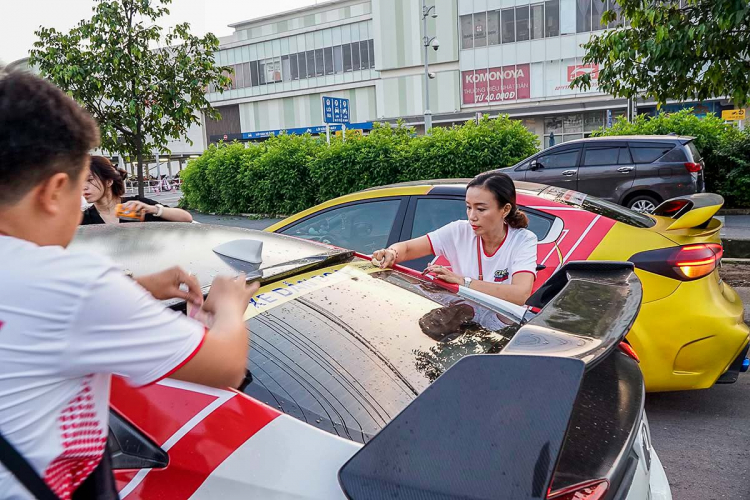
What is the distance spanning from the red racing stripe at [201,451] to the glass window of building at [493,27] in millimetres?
39757

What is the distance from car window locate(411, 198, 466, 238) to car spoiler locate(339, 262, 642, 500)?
2.93 metres

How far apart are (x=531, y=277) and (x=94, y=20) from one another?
33.2 ft

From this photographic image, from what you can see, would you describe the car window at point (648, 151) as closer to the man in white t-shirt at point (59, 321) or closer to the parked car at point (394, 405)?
the parked car at point (394, 405)

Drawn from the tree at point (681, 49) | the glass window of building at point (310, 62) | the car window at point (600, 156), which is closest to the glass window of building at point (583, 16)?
the glass window of building at point (310, 62)

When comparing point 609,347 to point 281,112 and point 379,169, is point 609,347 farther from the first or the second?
point 281,112

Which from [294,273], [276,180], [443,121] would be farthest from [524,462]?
[443,121]

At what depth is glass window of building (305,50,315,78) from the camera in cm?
4928

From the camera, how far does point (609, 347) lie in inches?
53.4

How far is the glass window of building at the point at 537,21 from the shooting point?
35.9 metres

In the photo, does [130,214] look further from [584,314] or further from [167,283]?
[584,314]

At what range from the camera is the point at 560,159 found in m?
12.2

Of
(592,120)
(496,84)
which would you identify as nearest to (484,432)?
(592,120)

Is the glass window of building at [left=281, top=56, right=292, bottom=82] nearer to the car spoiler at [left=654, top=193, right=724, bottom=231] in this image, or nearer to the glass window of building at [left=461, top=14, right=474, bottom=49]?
the glass window of building at [left=461, top=14, right=474, bottom=49]

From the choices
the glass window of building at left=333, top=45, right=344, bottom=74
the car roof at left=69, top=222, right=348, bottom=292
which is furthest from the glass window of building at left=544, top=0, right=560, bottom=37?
the car roof at left=69, top=222, right=348, bottom=292
